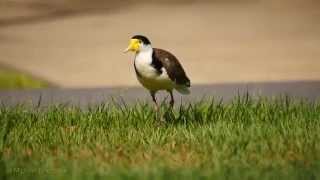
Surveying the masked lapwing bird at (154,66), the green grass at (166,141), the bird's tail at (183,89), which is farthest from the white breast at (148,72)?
the green grass at (166,141)

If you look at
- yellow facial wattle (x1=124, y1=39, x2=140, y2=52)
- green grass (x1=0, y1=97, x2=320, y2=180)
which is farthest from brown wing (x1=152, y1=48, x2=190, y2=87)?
green grass (x1=0, y1=97, x2=320, y2=180)

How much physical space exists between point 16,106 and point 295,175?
5722mm

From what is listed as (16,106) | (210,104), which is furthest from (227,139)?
(16,106)

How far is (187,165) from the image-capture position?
702 cm

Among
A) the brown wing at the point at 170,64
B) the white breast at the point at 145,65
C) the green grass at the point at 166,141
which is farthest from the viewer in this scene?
the brown wing at the point at 170,64

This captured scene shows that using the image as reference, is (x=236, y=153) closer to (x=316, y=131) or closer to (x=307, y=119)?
(x=316, y=131)

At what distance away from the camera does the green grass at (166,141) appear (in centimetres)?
653

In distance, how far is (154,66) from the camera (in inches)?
360

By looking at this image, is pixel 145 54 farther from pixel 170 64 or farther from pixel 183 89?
pixel 183 89

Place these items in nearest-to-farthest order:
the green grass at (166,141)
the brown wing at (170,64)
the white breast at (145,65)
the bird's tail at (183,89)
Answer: the green grass at (166,141) → the white breast at (145,65) → the brown wing at (170,64) → the bird's tail at (183,89)

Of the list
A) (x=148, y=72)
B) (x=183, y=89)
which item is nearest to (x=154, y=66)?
(x=148, y=72)

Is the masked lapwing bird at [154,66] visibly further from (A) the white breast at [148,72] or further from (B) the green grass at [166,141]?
(B) the green grass at [166,141]

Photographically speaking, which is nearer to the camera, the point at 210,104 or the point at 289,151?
the point at 289,151

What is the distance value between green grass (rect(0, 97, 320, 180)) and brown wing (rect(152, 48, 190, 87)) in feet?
1.92
